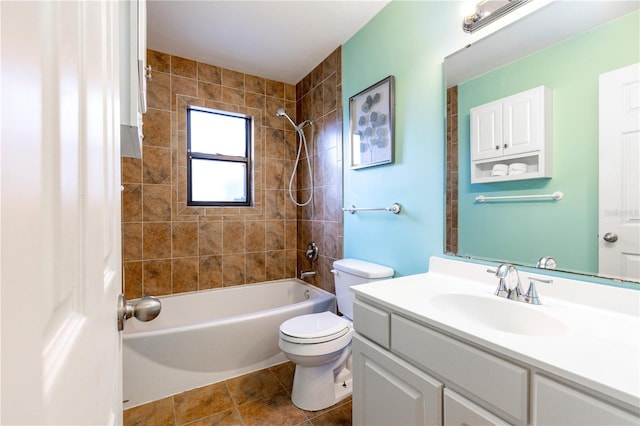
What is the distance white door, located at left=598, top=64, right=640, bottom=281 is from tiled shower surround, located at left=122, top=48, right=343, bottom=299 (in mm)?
1502

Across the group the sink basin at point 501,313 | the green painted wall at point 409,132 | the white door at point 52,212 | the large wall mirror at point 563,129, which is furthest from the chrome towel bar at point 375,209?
the white door at point 52,212

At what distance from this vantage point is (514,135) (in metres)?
1.15

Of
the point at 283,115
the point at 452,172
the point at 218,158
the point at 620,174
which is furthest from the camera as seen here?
the point at 283,115

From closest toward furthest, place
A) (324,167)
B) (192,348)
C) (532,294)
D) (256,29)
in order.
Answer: (532,294), (192,348), (256,29), (324,167)

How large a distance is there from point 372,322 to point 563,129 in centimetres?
100

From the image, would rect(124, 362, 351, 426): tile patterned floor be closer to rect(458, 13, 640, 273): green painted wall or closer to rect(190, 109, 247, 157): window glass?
rect(458, 13, 640, 273): green painted wall

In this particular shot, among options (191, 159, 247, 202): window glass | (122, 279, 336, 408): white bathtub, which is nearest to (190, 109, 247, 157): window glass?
(191, 159, 247, 202): window glass

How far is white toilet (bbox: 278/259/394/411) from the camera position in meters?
1.52

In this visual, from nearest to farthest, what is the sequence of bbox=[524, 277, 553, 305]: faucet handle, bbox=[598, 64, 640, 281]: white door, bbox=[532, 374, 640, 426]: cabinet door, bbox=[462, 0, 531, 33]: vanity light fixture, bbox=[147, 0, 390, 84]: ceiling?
bbox=[532, 374, 640, 426]: cabinet door → bbox=[598, 64, 640, 281]: white door → bbox=[524, 277, 553, 305]: faucet handle → bbox=[462, 0, 531, 33]: vanity light fixture → bbox=[147, 0, 390, 84]: ceiling

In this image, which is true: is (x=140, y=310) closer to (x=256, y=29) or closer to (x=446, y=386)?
(x=446, y=386)

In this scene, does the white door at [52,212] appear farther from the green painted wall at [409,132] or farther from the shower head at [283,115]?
the shower head at [283,115]

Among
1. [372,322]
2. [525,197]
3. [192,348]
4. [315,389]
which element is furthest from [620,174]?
[192,348]

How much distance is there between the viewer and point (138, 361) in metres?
1.63

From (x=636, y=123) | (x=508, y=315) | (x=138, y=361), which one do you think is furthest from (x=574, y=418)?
(x=138, y=361)
